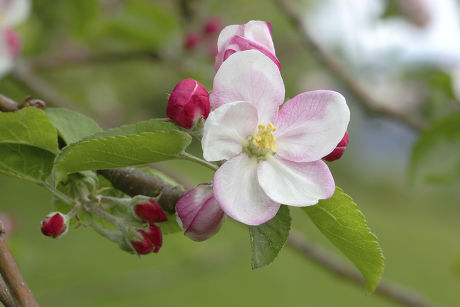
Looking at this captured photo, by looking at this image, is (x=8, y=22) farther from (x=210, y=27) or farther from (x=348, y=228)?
(x=348, y=228)

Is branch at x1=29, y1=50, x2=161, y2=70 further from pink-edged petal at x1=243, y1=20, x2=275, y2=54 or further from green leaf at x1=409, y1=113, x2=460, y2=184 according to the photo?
pink-edged petal at x1=243, y1=20, x2=275, y2=54

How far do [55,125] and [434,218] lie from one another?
25.5 feet

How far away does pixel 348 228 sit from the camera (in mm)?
474

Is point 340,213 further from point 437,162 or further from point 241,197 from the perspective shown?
point 437,162

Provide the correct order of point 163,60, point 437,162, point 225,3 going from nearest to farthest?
point 437,162 < point 163,60 < point 225,3

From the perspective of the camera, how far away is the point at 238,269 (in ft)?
15.6

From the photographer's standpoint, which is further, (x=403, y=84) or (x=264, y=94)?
(x=403, y=84)

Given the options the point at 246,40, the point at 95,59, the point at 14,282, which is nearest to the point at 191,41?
the point at 95,59

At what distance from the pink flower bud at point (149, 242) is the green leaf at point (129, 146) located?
79 mm

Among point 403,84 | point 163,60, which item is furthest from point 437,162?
point 403,84

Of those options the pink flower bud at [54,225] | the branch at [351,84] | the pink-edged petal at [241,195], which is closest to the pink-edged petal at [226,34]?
the pink-edged petal at [241,195]

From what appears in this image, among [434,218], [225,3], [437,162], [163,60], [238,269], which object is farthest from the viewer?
[434,218]

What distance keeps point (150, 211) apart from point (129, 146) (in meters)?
0.08

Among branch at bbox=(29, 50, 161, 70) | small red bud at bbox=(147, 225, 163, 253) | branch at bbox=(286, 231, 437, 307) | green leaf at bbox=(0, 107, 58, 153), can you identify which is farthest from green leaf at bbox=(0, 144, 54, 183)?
branch at bbox=(29, 50, 161, 70)
